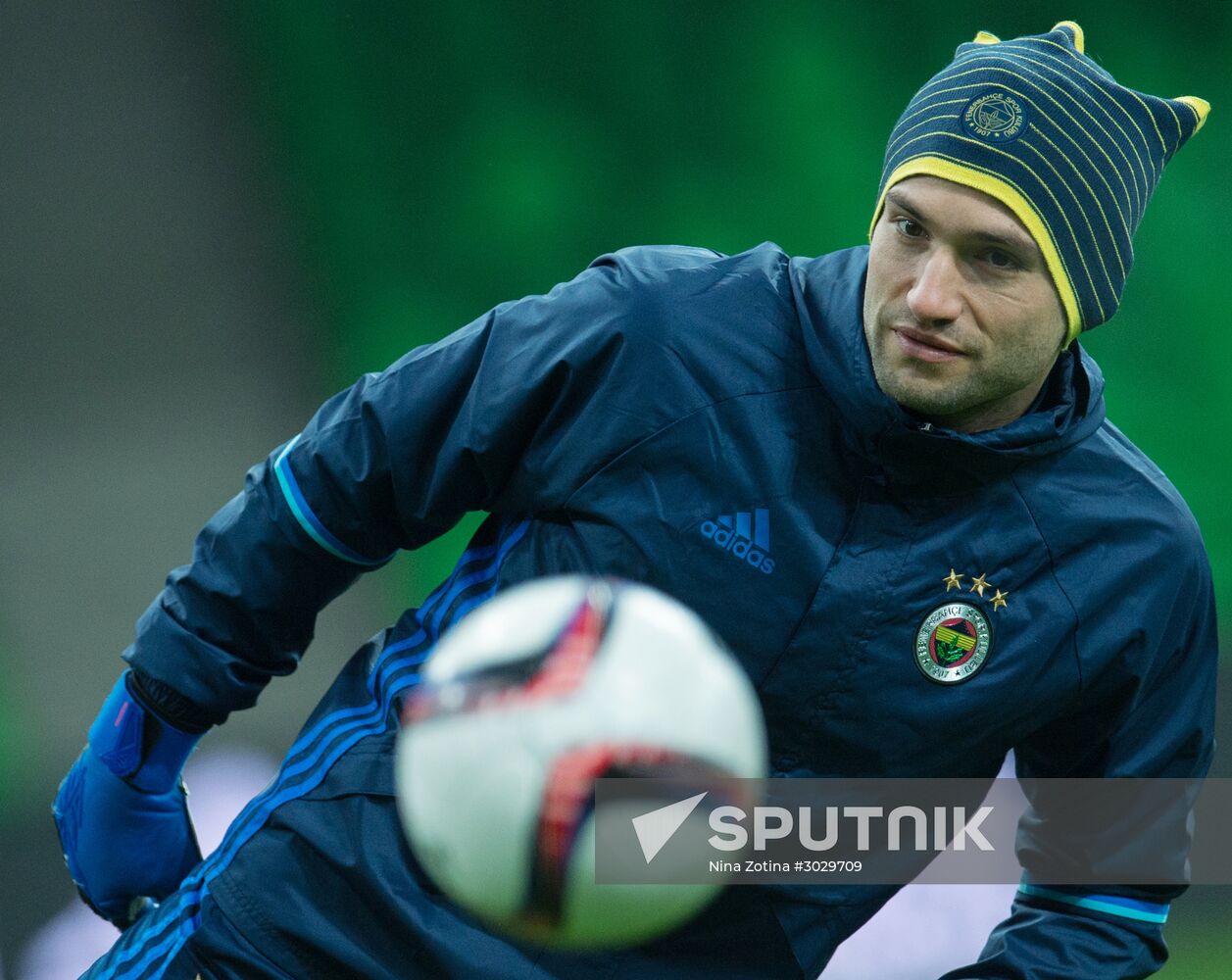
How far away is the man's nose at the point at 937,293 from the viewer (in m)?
1.42

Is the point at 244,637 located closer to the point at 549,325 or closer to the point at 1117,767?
the point at 549,325

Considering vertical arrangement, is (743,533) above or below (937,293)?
below

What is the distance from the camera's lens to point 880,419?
4.77ft

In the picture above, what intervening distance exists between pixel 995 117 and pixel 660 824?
749mm

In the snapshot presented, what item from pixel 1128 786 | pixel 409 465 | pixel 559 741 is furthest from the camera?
pixel 1128 786

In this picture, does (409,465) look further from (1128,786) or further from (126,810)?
(1128,786)

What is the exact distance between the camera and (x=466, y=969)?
147 cm

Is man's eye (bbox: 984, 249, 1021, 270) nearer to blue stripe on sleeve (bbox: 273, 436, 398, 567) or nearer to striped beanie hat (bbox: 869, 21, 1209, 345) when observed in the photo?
striped beanie hat (bbox: 869, 21, 1209, 345)

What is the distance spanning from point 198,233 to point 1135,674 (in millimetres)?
2337

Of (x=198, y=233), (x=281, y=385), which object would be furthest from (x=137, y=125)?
(x=281, y=385)

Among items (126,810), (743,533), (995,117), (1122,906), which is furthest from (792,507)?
(126,810)

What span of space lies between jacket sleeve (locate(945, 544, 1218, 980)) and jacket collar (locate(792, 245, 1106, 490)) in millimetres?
208

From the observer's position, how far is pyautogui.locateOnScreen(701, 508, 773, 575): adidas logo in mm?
1480

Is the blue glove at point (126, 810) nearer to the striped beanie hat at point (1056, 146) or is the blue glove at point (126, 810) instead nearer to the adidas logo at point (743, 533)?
the adidas logo at point (743, 533)
